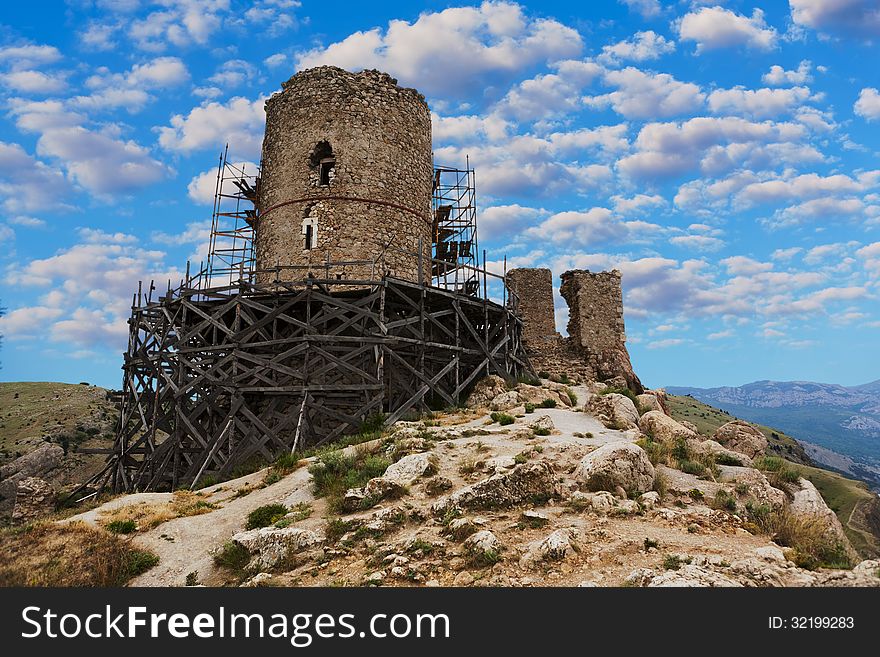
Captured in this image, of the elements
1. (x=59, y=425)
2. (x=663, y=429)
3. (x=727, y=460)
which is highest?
(x=663, y=429)

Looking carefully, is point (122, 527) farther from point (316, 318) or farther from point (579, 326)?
point (579, 326)

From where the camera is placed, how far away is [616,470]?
39.0ft

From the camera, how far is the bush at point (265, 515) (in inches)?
488

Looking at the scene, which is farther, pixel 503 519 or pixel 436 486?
pixel 436 486

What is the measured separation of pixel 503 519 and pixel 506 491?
714 millimetres

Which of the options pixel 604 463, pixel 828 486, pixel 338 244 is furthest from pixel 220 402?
pixel 828 486

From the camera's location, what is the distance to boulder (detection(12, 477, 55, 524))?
19.0 meters

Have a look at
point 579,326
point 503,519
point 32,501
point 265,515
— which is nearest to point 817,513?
point 503,519

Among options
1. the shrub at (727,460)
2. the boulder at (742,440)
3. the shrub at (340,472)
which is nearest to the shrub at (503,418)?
the shrub at (340,472)

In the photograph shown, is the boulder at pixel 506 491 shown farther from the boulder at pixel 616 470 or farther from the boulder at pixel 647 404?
the boulder at pixel 647 404

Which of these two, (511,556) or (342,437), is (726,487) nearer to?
(511,556)

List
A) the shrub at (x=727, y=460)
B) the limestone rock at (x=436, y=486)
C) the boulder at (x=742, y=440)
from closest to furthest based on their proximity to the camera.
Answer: the limestone rock at (x=436, y=486) < the shrub at (x=727, y=460) < the boulder at (x=742, y=440)

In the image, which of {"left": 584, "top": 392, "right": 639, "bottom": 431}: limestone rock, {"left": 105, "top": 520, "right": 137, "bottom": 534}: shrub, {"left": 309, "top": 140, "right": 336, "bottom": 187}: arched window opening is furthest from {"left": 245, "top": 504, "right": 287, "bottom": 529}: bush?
{"left": 309, "top": 140, "right": 336, "bottom": 187}: arched window opening

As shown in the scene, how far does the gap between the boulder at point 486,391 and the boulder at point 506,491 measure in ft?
29.0
